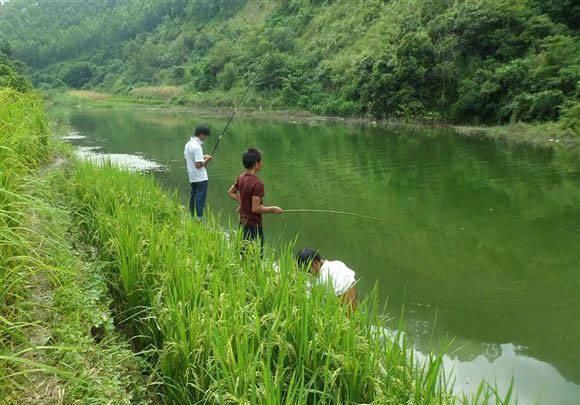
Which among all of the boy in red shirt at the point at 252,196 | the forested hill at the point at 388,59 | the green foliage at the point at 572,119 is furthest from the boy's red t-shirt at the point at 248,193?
the forested hill at the point at 388,59

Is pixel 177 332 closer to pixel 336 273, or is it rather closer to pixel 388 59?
pixel 336 273

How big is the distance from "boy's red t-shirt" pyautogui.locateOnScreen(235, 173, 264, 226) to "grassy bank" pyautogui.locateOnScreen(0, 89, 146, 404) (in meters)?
1.97

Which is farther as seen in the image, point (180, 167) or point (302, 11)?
point (302, 11)

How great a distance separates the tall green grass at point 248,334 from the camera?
2320mm

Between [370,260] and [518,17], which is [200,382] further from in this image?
[518,17]

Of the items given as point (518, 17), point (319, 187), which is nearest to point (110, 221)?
point (319, 187)

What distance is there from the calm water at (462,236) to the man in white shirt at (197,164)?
134cm

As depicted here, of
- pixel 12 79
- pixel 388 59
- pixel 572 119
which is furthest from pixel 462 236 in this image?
pixel 388 59

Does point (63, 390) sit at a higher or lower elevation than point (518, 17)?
lower

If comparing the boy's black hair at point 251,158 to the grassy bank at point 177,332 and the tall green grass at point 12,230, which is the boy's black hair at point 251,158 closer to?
the grassy bank at point 177,332

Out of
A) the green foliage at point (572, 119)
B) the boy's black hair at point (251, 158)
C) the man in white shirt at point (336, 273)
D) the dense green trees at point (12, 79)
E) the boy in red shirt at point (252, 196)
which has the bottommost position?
the man in white shirt at point (336, 273)

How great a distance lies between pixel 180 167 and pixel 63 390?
13464 mm

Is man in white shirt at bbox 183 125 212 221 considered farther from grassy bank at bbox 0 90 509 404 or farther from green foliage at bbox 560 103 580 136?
green foliage at bbox 560 103 580 136

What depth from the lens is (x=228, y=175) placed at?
13.6m
